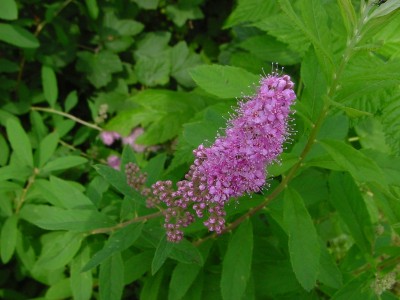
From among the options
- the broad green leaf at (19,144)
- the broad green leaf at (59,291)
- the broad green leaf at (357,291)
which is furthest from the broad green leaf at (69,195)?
the broad green leaf at (357,291)

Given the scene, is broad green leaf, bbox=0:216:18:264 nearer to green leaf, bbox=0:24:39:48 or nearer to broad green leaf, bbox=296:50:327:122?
green leaf, bbox=0:24:39:48

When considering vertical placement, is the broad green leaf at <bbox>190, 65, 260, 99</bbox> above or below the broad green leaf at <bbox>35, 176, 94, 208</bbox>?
below

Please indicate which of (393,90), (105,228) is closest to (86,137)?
(105,228)

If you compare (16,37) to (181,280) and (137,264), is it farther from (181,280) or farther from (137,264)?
(181,280)

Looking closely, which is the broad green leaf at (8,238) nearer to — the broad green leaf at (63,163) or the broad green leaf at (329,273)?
the broad green leaf at (63,163)

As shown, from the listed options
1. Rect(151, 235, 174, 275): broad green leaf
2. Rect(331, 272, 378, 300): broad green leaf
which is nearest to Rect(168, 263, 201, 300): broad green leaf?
Rect(151, 235, 174, 275): broad green leaf

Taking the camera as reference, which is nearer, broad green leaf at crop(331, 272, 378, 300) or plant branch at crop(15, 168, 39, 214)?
broad green leaf at crop(331, 272, 378, 300)

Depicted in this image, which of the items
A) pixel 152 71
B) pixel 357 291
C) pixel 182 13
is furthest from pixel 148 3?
pixel 357 291
